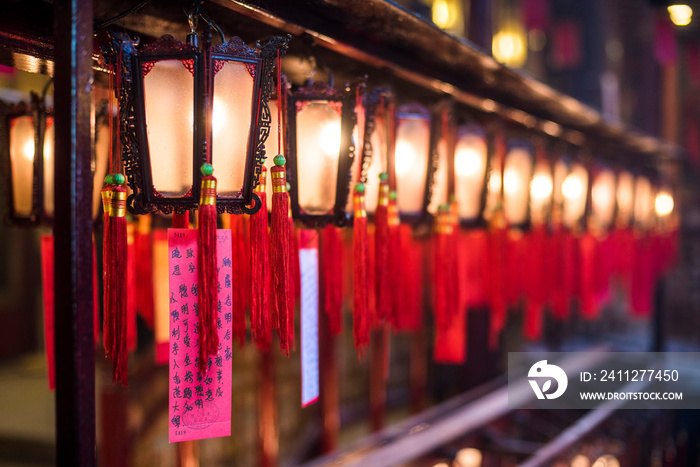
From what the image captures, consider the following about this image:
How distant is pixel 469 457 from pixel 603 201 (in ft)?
9.53

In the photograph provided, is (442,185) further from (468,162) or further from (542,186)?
(542,186)

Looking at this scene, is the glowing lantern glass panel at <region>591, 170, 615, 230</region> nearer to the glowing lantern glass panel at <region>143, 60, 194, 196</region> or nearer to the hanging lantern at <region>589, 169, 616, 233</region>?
the hanging lantern at <region>589, 169, 616, 233</region>

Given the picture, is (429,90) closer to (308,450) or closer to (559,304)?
(559,304)

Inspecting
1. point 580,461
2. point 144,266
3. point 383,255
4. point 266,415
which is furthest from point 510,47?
point 144,266

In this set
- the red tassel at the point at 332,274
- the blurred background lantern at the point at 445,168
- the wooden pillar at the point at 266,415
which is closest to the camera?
the red tassel at the point at 332,274

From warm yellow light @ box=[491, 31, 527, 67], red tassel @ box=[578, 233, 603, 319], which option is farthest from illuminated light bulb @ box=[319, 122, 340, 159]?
warm yellow light @ box=[491, 31, 527, 67]

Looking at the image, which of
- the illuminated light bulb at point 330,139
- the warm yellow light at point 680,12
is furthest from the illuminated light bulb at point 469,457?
the warm yellow light at point 680,12

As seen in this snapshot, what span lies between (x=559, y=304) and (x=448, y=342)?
5.07 feet

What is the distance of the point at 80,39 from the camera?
1.50 meters

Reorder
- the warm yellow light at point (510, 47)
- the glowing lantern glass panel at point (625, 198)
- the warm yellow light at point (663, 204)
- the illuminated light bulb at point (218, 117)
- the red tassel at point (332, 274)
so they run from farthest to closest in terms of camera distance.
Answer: the warm yellow light at point (510, 47) < the warm yellow light at point (663, 204) < the glowing lantern glass panel at point (625, 198) < the red tassel at point (332, 274) < the illuminated light bulb at point (218, 117)

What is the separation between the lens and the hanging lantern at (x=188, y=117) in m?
1.67

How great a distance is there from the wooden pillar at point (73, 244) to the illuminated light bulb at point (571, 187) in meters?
3.90

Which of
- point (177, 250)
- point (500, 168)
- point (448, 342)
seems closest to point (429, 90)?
point (500, 168)

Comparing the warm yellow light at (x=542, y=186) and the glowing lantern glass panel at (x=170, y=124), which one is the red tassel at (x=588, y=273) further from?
the glowing lantern glass panel at (x=170, y=124)
